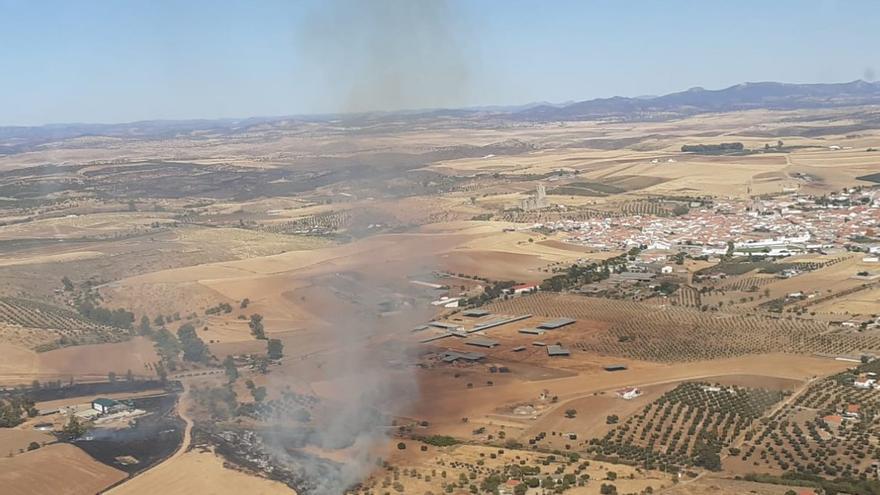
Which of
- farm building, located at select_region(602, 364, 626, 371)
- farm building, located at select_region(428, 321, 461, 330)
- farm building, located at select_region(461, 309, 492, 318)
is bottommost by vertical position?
farm building, located at select_region(602, 364, 626, 371)

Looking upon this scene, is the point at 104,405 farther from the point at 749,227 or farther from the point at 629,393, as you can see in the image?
the point at 749,227

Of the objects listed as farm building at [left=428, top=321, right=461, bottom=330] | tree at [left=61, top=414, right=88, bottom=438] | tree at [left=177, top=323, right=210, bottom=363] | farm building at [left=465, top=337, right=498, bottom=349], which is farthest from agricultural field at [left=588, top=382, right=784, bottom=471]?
tree at [left=177, top=323, right=210, bottom=363]

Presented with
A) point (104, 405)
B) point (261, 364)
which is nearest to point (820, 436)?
point (261, 364)

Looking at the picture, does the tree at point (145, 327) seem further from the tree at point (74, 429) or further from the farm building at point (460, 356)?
the farm building at point (460, 356)

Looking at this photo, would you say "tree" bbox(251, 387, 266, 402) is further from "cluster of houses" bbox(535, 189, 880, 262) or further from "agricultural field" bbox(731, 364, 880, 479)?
"cluster of houses" bbox(535, 189, 880, 262)

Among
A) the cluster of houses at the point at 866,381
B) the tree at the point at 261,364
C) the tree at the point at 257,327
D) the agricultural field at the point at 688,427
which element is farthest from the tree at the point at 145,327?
the cluster of houses at the point at 866,381

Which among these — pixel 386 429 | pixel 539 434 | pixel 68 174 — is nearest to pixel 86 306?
pixel 386 429

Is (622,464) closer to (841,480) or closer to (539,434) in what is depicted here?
(539,434)
